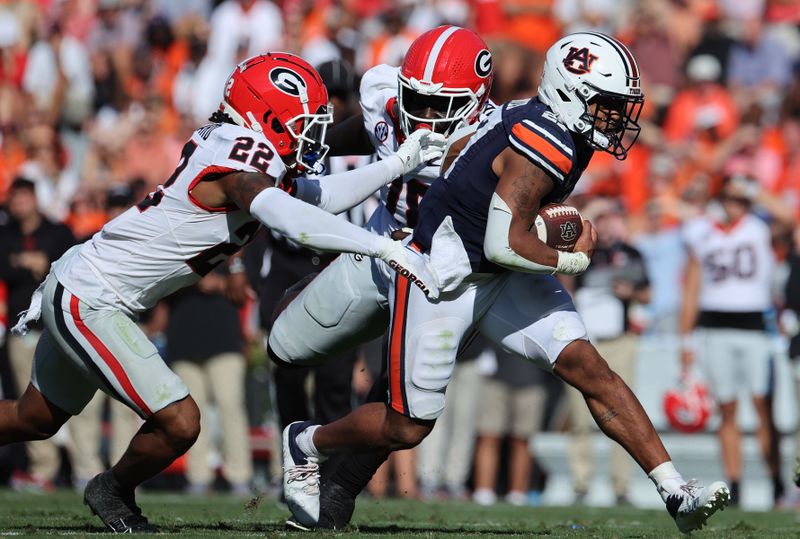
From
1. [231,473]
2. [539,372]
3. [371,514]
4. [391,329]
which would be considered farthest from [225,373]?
[391,329]

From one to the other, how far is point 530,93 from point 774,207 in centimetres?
221

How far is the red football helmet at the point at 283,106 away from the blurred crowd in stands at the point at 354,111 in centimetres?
213

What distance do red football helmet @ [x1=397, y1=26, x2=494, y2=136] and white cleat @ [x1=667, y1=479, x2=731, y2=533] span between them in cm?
183

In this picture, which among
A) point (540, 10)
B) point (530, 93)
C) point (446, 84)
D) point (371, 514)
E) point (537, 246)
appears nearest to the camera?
point (537, 246)

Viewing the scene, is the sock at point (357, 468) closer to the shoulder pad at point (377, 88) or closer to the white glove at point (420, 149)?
the white glove at point (420, 149)

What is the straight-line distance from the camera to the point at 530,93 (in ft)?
37.5

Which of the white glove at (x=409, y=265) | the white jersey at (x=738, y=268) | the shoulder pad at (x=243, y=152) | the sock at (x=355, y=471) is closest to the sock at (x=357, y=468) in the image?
the sock at (x=355, y=471)

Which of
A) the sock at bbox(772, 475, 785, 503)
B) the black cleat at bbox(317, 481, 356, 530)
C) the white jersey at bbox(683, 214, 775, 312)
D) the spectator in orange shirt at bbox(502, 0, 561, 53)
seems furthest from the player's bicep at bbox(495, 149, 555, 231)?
the spectator in orange shirt at bbox(502, 0, 561, 53)

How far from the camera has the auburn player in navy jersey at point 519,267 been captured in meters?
5.23

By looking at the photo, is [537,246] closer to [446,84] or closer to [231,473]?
[446,84]

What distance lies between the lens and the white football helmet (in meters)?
5.39

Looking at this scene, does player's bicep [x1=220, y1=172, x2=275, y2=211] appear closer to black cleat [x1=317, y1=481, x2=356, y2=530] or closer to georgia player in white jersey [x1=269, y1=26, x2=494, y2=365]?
georgia player in white jersey [x1=269, y1=26, x2=494, y2=365]

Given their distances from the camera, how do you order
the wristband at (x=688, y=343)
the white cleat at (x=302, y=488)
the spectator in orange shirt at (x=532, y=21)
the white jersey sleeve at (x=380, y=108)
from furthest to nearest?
1. the spectator in orange shirt at (x=532, y=21)
2. the wristband at (x=688, y=343)
3. the white jersey sleeve at (x=380, y=108)
4. the white cleat at (x=302, y=488)

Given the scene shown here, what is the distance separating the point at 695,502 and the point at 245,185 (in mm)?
2036
